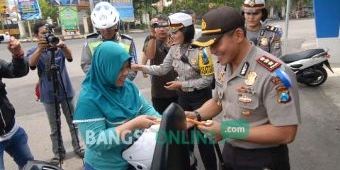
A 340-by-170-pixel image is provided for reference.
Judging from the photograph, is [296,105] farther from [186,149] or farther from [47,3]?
[47,3]

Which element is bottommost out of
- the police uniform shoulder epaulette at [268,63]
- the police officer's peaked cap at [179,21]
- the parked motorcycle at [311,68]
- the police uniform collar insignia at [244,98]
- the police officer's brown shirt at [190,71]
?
the parked motorcycle at [311,68]

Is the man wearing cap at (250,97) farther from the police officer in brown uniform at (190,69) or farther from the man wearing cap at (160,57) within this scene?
the man wearing cap at (160,57)

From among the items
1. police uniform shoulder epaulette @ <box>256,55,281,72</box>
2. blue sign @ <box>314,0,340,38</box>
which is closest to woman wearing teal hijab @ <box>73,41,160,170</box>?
police uniform shoulder epaulette @ <box>256,55,281,72</box>

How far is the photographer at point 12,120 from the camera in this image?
2.66 m

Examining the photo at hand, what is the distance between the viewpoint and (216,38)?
1.67m

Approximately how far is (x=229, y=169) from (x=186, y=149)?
536 millimetres

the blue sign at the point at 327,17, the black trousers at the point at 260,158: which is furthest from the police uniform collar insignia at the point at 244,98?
the blue sign at the point at 327,17

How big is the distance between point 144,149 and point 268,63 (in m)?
0.77

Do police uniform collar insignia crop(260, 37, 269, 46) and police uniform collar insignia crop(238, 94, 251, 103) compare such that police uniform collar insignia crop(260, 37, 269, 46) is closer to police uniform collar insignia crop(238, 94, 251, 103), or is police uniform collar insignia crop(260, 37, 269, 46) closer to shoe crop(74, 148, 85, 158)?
police uniform collar insignia crop(238, 94, 251, 103)

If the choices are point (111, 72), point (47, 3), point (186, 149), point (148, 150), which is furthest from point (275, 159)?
point (47, 3)

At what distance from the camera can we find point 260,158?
5.99ft

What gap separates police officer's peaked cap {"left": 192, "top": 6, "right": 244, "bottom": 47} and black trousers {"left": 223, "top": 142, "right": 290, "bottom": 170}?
2.03 feet

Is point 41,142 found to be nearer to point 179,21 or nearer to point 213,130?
point 179,21

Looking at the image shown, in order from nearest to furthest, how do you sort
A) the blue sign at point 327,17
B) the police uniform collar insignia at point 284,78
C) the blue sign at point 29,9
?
1. the police uniform collar insignia at point 284,78
2. the blue sign at point 327,17
3. the blue sign at point 29,9
